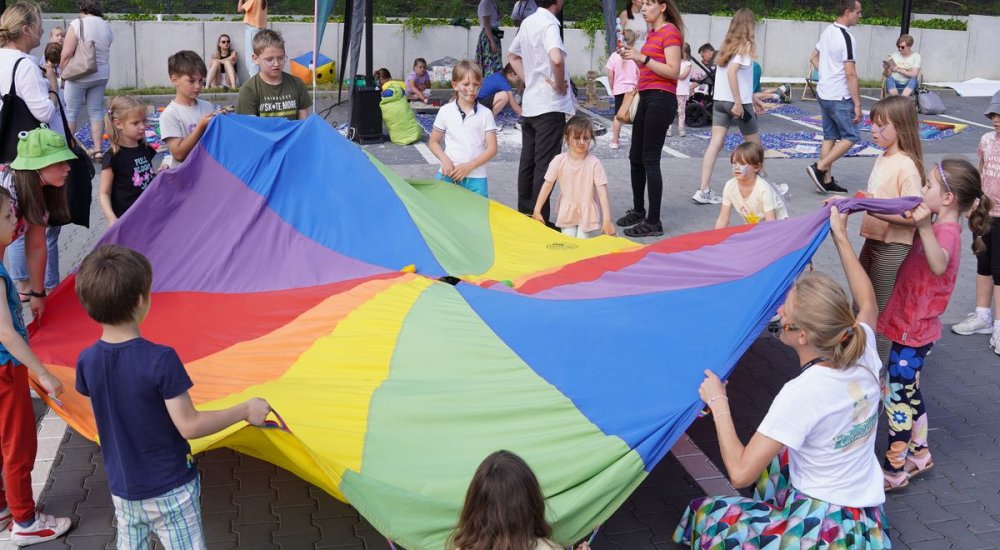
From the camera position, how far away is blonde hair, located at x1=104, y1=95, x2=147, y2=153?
5797 millimetres

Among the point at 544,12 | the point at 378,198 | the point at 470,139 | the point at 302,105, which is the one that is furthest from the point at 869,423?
the point at 544,12

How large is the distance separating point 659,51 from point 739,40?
1520 millimetres

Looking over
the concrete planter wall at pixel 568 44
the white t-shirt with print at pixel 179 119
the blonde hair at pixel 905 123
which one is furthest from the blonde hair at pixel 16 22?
the concrete planter wall at pixel 568 44

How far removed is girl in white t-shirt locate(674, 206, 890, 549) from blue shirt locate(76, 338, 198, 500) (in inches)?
77.7

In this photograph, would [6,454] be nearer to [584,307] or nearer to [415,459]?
[415,459]

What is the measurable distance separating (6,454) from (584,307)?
2.60 m

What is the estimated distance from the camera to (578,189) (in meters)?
6.99

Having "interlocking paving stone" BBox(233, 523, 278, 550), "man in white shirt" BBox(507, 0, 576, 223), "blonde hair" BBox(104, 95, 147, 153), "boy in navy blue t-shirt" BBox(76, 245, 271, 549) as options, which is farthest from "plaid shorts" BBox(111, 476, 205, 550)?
"man in white shirt" BBox(507, 0, 576, 223)

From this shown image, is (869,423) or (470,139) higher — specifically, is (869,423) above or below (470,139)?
below

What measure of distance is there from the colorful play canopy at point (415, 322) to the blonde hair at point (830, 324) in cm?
57

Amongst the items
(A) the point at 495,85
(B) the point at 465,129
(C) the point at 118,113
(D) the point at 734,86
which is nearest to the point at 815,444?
(B) the point at 465,129

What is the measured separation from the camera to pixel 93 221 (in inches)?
355

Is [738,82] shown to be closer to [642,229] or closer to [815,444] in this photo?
[642,229]

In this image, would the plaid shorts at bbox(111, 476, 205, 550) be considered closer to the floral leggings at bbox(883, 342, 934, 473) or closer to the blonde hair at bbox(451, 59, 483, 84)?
the floral leggings at bbox(883, 342, 934, 473)
